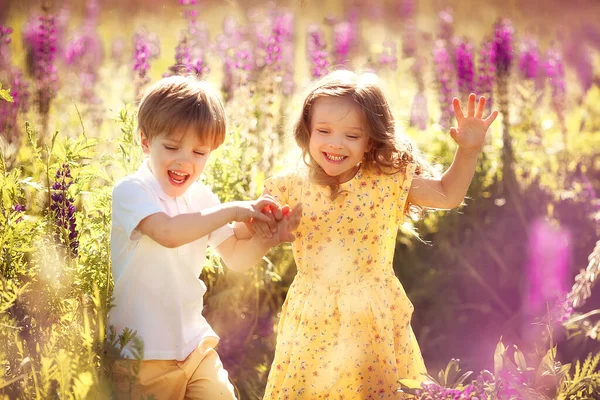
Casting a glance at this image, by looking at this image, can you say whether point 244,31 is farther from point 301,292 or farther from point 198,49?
point 301,292

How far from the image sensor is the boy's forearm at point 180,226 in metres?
2.64

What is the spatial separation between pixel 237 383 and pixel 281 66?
178 centimetres

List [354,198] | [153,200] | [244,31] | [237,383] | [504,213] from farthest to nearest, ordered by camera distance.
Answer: [244,31] → [504,213] → [237,383] → [354,198] → [153,200]

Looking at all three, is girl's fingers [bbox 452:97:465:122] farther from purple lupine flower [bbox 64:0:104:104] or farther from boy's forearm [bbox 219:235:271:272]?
purple lupine flower [bbox 64:0:104:104]

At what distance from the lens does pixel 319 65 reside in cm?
427

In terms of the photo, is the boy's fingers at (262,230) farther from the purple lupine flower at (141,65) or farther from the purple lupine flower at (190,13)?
the purple lupine flower at (190,13)

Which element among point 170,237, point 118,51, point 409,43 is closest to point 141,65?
point 170,237

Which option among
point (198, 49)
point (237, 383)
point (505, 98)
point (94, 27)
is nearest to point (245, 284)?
point (237, 383)

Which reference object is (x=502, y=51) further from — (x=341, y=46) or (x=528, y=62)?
(x=341, y=46)

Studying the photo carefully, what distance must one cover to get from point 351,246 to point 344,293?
182 mm

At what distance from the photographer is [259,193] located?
3879mm

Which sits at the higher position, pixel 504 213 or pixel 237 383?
pixel 504 213

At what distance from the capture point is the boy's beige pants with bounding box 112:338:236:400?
2.73 meters

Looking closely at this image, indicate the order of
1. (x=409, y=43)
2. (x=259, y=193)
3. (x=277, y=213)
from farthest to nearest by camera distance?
(x=409, y=43), (x=259, y=193), (x=277, y=213)
